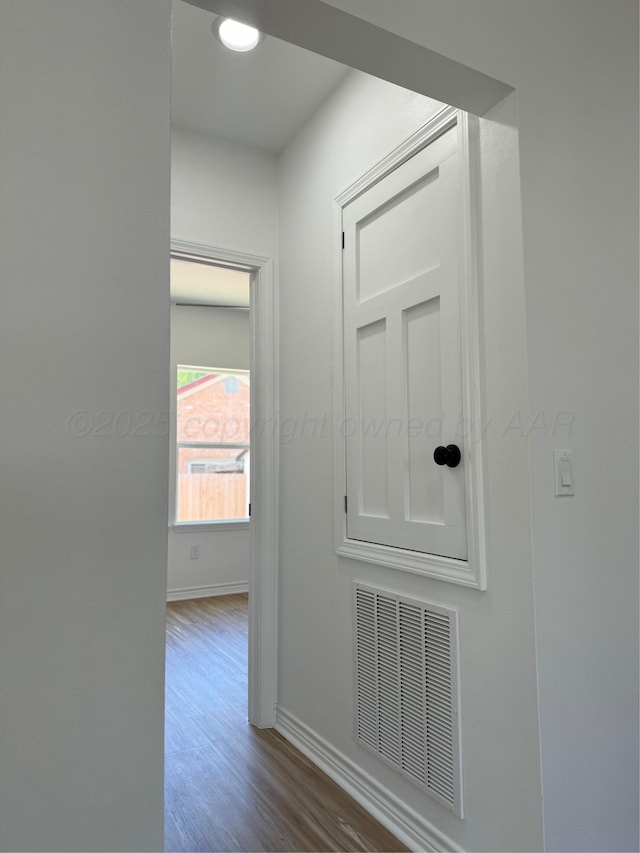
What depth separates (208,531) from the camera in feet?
18.2

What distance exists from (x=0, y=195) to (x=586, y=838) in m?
1.91

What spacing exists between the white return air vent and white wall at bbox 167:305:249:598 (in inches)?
134

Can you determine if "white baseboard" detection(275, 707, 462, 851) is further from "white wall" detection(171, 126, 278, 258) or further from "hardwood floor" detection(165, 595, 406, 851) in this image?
"white wall" detection(171, 126, 278, 258)

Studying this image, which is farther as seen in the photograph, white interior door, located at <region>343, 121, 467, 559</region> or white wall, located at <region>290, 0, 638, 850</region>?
white interior door, located at <region>343, 121, 467, 559</region>

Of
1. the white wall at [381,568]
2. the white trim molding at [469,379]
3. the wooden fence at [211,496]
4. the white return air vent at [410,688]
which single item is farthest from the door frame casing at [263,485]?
the wooden fence at [211,496]

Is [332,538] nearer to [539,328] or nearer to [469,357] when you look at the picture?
[469,357]

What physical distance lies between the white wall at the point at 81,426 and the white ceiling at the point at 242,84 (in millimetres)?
1270

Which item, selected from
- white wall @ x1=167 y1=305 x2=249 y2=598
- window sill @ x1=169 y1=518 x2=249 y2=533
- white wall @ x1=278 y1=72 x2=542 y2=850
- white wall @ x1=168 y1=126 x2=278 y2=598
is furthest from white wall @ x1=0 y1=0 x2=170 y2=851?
window sill @ x1=169 y1=518 x2=249 y2=533

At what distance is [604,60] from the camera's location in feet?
5.60

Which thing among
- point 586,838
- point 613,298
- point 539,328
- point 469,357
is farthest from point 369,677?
point 613,298

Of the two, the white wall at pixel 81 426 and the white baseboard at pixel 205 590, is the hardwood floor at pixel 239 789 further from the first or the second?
the white baseboard at pixel 205 590

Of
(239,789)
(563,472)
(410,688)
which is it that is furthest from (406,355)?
(239,789)

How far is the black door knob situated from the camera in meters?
1.68

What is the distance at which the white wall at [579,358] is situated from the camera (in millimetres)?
1423
